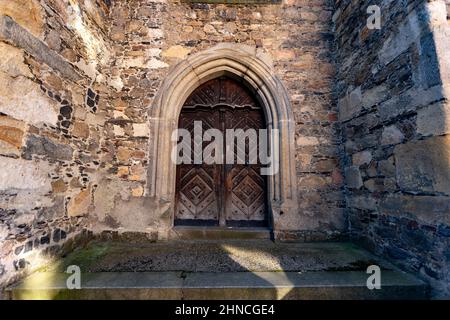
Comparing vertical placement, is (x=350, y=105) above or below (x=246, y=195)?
above

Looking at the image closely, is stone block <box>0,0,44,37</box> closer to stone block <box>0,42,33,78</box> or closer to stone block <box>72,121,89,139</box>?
stone block <box>0,42,33,78</box>

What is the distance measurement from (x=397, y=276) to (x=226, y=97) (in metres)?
2.87

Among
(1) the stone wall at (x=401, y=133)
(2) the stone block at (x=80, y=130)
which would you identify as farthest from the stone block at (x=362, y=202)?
(2) the stone block at (x=80, y=130)

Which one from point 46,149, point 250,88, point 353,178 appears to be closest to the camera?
point 46,149

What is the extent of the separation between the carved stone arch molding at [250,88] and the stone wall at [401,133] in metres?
0.78

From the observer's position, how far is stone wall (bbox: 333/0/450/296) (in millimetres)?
1629

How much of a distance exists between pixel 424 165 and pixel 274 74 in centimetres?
202

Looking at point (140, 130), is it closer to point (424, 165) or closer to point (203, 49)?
point (203, 49)

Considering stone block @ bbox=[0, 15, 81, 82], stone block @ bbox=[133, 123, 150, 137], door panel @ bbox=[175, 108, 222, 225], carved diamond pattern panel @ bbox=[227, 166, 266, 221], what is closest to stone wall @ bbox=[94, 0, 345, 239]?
stone block @ bbox=[133, 123, 150, 137]

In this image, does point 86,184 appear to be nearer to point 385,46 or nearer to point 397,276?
point 397,276

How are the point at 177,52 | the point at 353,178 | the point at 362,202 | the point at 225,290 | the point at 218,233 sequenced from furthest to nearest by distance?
the point at 177,52, the point at 218,233, the point at 353,178, the point at 362,202, the point at 225,290

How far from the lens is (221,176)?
3092 mm

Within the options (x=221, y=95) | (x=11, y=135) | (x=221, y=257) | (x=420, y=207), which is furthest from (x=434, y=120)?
(x=11, y=135)

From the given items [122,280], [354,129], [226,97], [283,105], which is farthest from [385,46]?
[122,280]
